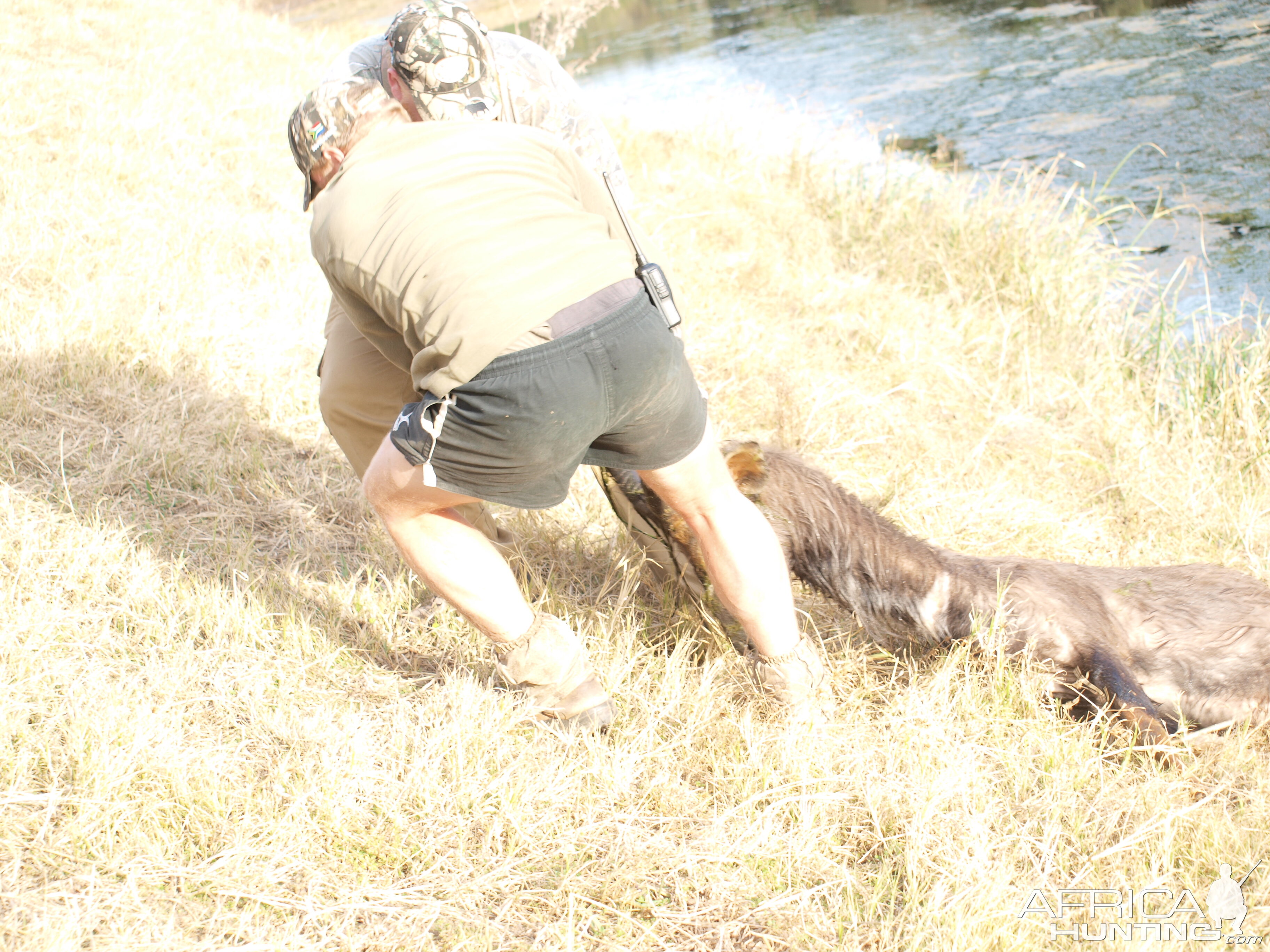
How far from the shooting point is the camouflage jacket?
9.71 feet

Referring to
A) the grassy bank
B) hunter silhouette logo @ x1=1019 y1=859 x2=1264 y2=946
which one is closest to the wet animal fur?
the grassy bank

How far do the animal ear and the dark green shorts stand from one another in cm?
51

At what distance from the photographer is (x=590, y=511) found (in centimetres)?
391

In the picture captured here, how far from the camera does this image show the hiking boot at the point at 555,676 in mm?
2621

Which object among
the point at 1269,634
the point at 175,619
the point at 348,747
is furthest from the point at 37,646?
the point at 1269,634

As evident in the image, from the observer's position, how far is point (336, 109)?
221 cm

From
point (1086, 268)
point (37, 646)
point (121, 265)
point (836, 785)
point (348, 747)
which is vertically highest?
point (121, 265)

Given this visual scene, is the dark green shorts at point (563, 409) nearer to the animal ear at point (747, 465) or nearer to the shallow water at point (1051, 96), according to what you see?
the animal ear at point (747, 465)

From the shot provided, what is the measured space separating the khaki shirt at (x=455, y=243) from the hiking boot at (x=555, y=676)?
2.56ft

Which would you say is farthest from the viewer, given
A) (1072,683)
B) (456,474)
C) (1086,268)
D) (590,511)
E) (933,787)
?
(1086,268)

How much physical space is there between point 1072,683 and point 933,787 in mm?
668

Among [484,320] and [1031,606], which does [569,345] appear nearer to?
[484,320]

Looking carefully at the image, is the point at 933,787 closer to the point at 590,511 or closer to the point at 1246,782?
the point at 1246,782

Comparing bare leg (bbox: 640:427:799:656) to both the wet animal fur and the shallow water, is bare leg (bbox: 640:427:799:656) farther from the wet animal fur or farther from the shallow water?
the shallow water
